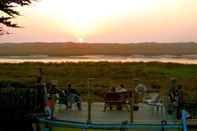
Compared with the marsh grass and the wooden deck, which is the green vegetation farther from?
the wooden deck

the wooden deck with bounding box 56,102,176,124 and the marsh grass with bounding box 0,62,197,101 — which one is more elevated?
the wooden deck with bounding box 56,102,176,124

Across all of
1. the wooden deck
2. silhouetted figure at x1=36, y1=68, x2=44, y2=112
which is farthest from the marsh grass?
silhouetted figure at x1=36, y1=68, x2=44, y2=112

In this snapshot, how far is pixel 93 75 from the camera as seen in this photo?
42.9m

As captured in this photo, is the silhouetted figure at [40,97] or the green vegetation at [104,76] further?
the green vegetation at [104,76]

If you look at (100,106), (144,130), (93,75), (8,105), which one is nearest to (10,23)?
(8,105)

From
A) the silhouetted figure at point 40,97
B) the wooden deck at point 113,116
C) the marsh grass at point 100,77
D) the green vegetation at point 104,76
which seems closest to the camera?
the wooden deck at point 113,116

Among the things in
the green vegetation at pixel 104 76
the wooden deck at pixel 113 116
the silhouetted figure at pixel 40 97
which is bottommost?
the green vegetation at pixel 104 76

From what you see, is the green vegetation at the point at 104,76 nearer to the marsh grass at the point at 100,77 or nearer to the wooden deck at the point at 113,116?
the marsh grass at the point at 100,77

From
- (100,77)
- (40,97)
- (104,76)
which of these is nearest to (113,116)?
(40,97)

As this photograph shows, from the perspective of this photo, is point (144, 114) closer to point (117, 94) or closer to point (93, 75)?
point (117, 94)

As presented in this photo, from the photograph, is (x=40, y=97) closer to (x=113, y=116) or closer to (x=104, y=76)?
(x=113, y=116)

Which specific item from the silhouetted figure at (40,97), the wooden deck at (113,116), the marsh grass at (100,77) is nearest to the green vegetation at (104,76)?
the marsh grass at (100,77)

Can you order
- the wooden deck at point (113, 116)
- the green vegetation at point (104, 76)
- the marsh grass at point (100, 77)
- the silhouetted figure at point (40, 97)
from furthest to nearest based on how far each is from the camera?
the green vegetation at point (104, 76)
the marsh grass at point (100, 77)
the silhouetted figure at point (40, 97)
the wooden deck at point (113, 116)

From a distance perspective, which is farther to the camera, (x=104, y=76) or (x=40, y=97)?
(x=104, y=76)
